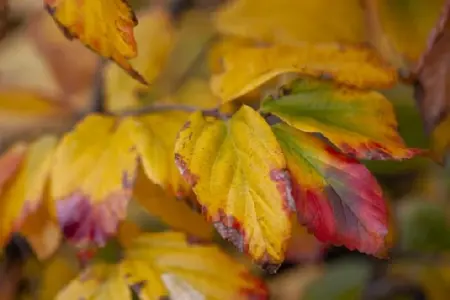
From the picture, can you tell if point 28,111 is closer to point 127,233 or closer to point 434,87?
point 127,233

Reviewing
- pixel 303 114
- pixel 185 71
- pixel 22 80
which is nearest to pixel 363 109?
pixel 303 114

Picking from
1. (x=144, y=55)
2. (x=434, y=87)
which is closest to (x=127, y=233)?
(x=144, y=55)

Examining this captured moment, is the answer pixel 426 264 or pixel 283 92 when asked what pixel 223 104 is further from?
pixel 426 264

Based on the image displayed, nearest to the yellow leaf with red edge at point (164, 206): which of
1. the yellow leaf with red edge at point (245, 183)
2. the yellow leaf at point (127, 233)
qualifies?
the yellow leaf at point (127, 233)

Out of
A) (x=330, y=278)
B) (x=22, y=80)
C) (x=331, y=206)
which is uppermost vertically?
(x=331, y=206)

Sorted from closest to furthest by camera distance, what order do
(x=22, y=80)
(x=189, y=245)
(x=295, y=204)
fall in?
1. (x=295, y=204)
2. (x=189, y=245)
3. (x=22, y=80)

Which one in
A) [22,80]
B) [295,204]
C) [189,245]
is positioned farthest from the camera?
[22,80]

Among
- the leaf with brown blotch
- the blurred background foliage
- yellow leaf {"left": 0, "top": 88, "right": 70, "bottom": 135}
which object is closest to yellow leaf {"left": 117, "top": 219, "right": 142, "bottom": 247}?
the blurred background foliage
